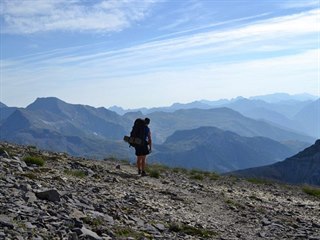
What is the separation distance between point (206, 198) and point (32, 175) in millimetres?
8225

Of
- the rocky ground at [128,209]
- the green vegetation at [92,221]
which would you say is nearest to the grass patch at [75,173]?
the rocky ground at [128,209]

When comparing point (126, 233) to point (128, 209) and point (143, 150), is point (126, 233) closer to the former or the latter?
point (128, 209)

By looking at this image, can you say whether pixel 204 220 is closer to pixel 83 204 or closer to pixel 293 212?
pixel 83 204

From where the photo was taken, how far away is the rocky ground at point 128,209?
10.4 metres

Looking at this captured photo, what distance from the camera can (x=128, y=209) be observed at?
46.0ft

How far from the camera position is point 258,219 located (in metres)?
16.9

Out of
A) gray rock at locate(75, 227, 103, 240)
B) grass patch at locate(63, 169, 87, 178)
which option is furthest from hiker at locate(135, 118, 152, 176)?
gray rock at locate(75, 227, 103, 240)

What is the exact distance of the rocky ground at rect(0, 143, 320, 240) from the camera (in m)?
10.4

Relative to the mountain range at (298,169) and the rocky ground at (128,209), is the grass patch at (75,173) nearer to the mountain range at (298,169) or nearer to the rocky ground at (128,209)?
the rocky ground at (128,209)

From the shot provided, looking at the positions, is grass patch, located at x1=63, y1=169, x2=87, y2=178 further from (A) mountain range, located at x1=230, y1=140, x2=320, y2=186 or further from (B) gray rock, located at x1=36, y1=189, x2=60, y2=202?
(A) mountain range, located at x1=230, y1=140, x2=320, y2=186

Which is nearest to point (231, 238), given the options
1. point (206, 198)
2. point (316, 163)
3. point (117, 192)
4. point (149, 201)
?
point (149, 201)

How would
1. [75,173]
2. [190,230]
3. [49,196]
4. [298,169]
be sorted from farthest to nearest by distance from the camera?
[298,169], [75,173], [190,230], [49,196]

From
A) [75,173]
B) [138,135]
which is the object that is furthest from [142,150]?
[75,173]

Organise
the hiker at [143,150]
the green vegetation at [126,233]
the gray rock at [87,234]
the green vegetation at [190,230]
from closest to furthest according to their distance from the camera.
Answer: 1. the gray rock at [87,234]
2. the green vegetation at [126,233]
3. the green vegetation at [190,230]
4. the hiker at [143,150]
